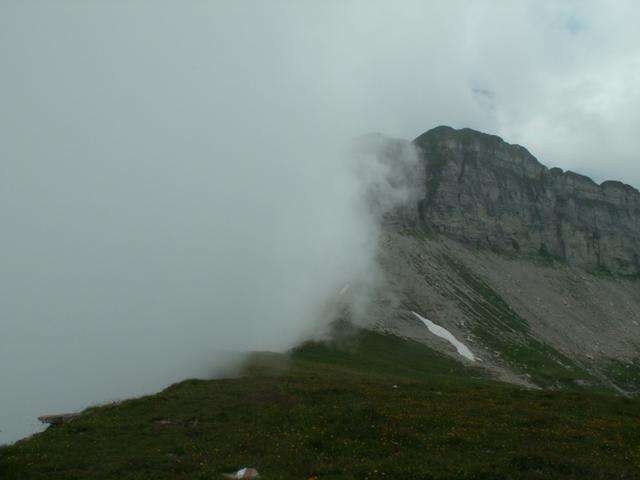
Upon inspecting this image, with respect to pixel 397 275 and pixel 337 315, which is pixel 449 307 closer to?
pixel 397 275

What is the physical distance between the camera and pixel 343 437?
26.4 m

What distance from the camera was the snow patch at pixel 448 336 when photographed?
331 ft

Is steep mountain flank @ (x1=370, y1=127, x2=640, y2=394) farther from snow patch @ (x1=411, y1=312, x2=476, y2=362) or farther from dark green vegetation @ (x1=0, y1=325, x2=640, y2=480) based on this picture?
dark green vegetation @ (x1=0, y1=325, x2=640, y2=480)

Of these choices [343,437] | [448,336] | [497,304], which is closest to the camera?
[343,437]

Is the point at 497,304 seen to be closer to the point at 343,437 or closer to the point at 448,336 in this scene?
the point at 448,336

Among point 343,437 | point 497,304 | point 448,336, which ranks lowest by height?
point 343,437

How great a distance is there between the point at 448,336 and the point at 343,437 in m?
86.3

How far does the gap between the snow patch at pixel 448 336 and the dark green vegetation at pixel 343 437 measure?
60.4 metres

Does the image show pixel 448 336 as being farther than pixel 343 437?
Yes

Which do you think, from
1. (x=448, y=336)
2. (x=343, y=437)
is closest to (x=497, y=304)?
(x=448, y=336)

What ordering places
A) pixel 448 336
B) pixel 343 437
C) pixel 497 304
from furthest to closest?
1. pixel 497 304
2. pixel 448 336
3. pixel 343 437

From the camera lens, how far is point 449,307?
124m

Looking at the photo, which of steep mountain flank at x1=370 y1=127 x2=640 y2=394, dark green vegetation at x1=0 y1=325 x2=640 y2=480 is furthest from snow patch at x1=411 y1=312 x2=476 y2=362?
dark green vegetation at x1=0 y1=325 x2=640 y2=480

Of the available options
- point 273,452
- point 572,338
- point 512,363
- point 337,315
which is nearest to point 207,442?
point 273,452
